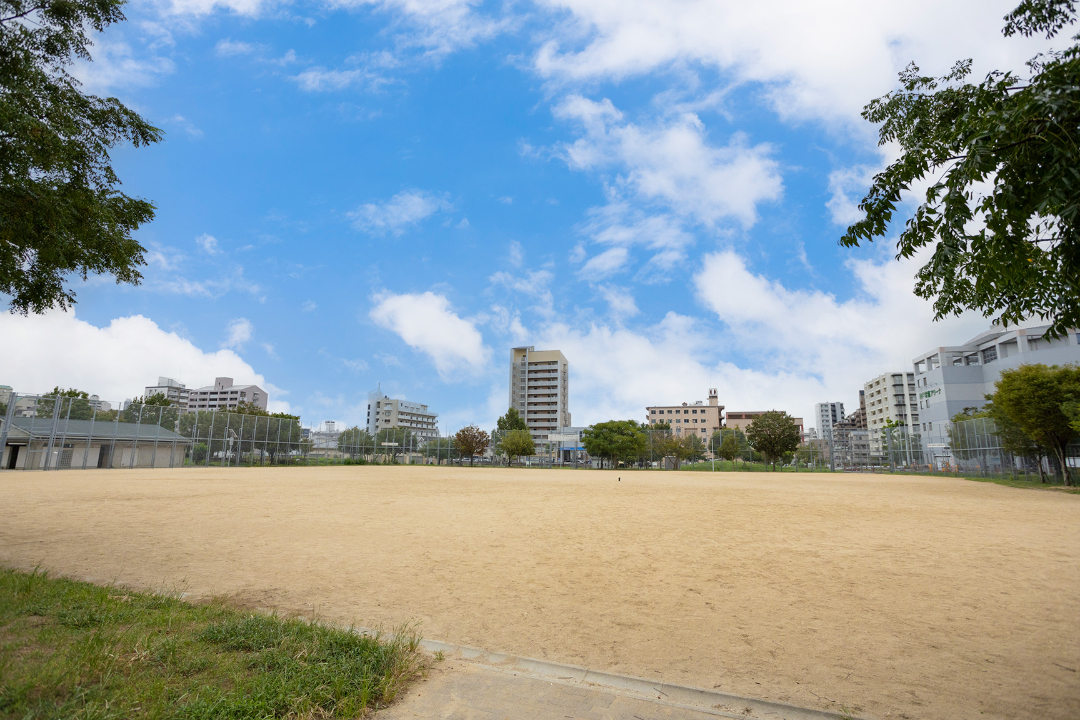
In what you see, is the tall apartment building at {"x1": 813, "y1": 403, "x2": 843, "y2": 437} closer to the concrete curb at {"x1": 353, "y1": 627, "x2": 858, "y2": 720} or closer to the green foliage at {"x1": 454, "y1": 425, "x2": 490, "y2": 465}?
the green foliage at {"x1": 454, "y1": 425, "x2": 490, "y2": 465}

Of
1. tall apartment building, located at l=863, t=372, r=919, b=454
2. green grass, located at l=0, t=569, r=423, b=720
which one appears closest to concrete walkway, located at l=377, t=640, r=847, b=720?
green grass, located at l=0, t=569, r=423, b=720

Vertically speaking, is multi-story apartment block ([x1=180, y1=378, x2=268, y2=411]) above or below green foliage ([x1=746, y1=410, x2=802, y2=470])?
above

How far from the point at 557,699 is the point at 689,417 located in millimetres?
128032

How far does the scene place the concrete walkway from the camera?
10.2 feet

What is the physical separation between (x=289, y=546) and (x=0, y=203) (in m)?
5.91

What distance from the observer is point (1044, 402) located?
24.6 meters

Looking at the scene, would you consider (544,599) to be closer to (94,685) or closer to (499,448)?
(94,685)

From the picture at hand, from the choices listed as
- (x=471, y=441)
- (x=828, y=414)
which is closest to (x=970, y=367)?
(x=471, y=441)

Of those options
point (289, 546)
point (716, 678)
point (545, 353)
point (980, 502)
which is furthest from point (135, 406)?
point (545, 353)

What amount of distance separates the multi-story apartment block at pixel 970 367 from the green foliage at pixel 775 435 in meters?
20.3

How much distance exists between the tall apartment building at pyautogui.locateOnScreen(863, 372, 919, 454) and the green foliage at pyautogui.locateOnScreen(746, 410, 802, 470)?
62.0 metres

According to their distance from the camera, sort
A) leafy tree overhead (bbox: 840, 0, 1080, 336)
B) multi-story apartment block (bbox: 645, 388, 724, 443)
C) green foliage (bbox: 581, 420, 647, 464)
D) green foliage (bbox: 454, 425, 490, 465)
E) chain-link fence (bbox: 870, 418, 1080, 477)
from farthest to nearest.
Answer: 1. multi-story apartment block (bbox: 645, 388, 724, 443)
2. green foliage (bbox: 454, 425, 490, 465)
3. green foliage (bbox: 581, 420, 647, 464)
4. chain-link fence (bbox: 870, 418, 1080, 477)
5. leafy tree overhead (bbox: 840, 0, 1080, 336)

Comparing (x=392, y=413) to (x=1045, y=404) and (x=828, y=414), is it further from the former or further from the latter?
(x=828, y=414)

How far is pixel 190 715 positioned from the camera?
2.76m
